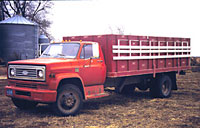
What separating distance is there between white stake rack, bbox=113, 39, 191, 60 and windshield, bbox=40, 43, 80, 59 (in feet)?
5.03

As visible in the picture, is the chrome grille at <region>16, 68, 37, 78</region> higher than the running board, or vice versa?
the chrome grille at <region>16, 68, 37, 78</region>

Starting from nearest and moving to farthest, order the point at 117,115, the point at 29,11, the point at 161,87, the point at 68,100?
the point at 68,100 → the point at 117,115 → the point at 161,87 → the point at 29,11

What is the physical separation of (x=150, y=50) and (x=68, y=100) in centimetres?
469

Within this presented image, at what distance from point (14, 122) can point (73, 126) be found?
1.66 m

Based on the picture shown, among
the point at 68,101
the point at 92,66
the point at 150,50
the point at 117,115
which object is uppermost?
the point at 150,50

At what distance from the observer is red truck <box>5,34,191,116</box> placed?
7.65m

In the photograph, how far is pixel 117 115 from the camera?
8.23 meters

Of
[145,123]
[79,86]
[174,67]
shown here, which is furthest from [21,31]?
[145,123]

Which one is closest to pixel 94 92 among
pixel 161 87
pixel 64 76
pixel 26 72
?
pixel 64 76

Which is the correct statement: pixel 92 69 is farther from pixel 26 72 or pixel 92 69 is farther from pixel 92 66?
pixel 26 72

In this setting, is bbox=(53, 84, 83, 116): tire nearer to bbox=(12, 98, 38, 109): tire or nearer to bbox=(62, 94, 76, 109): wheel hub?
bbox=(62, 94, 76, 109): wheel hub

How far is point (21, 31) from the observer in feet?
104

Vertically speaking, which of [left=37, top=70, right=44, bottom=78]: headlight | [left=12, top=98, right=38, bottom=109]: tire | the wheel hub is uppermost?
[left=37, top=70, right=44, bottom=78]: headlight

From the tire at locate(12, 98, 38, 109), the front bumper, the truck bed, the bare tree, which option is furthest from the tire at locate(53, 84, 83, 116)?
the bare tree
